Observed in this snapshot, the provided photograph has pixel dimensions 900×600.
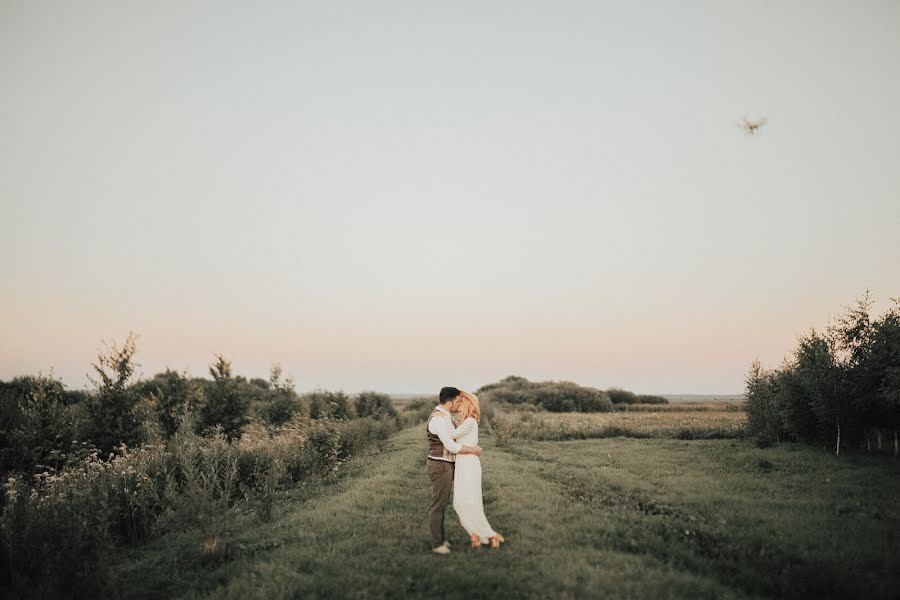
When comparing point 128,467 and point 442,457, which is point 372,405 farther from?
point 442,457

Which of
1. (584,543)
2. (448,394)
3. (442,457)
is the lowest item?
(584,543)

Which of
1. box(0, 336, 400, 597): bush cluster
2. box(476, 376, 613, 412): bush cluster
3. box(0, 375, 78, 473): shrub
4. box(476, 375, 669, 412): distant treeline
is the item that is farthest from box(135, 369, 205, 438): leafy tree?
box(476, 375, 669, 412): distant treeline

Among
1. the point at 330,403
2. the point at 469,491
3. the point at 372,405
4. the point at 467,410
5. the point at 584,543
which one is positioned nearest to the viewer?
the point at 469,491

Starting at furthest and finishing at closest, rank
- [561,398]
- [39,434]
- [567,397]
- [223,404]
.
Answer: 1. [567,397]
2. [561,398]
3. [223,404]
4. [39,434]

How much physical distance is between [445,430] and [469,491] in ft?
3.91

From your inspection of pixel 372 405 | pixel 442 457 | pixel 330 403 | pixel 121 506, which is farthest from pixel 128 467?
pixel 372 405

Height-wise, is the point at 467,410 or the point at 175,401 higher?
the point at 467,410

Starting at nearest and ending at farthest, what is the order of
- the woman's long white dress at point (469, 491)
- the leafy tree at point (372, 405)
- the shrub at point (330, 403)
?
1. the woman's long white dress at point (469, 491)
2. the shrub at point (330, 403)
3. the leafy tree at point (372, 405)

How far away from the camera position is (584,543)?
8.56 m

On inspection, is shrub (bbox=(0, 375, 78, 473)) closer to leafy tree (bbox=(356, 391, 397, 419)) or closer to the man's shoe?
the man's shoe

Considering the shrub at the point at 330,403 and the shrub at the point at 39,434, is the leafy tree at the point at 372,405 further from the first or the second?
the shrub at the point at 39,434

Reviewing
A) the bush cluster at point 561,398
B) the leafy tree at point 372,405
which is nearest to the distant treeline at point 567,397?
the bush cluster at point 561,398

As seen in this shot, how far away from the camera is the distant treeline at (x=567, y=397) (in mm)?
68812

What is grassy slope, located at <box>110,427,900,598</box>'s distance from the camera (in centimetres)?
673
